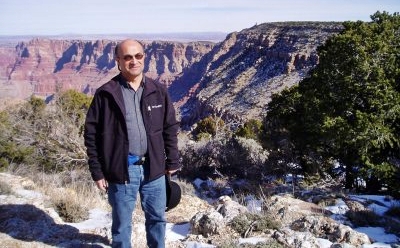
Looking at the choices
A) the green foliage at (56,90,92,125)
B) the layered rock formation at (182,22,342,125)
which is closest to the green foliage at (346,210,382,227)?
the green foliage at (56,90,92,125)

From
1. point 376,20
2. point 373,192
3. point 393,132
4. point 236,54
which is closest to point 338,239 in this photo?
point 393,132

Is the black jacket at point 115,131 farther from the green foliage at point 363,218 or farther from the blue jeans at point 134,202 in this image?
the green foliage at point 363,218

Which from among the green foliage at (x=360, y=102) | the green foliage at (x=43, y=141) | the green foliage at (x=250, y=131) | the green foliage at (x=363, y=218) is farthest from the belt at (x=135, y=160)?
the green foliage at (x=250, y=131)

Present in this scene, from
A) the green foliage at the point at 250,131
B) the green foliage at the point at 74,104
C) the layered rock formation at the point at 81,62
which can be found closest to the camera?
the green foliage at the point at 74,104

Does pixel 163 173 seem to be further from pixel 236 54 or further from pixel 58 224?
pixel 236 54

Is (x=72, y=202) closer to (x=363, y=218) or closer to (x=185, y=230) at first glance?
(x=185, y=230)

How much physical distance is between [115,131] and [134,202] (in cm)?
69

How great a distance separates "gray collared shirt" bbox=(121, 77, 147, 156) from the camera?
354cm

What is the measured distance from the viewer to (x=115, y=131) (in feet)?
11.6

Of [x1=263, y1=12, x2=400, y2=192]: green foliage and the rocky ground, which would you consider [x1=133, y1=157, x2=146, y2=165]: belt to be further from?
[x1=263, y1=12, x2=400, y2=192]: green foliage

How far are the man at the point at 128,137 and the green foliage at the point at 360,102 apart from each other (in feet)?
25.8

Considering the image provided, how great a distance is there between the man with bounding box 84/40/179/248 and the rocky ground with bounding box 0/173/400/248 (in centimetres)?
98

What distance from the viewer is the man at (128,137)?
3506mm

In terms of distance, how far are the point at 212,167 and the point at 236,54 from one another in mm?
67921
